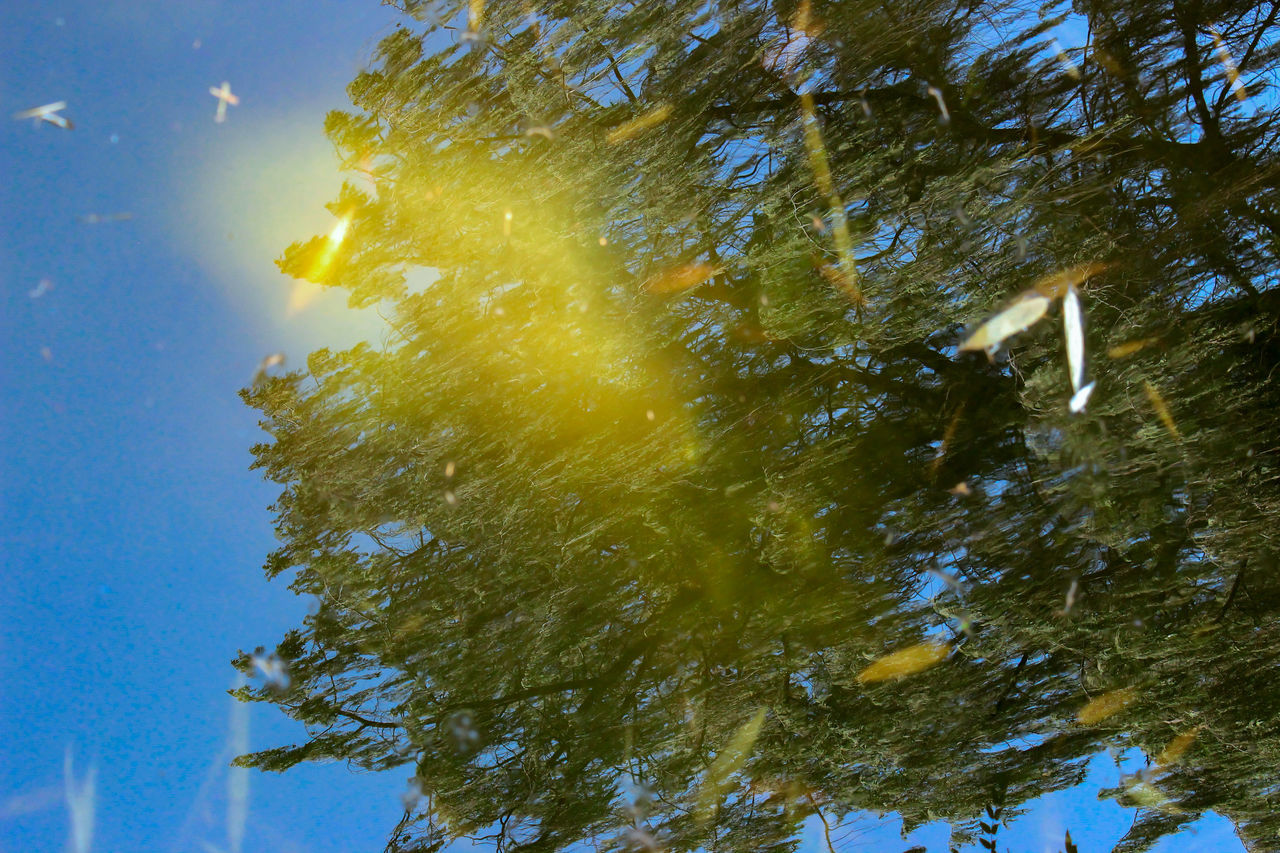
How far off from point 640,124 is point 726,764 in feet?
14.5

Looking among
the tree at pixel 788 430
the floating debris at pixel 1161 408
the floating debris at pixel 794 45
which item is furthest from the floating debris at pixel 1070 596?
the floating debris at pixel 794 45

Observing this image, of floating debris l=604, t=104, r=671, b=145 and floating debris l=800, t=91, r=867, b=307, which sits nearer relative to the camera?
floating debris l=800, t=91, r=867, b=307

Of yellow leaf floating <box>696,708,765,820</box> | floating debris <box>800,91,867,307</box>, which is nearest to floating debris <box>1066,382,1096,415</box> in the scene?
floating debris <box>800,91,867,307</box>

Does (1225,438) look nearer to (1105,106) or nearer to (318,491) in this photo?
(1105,106)

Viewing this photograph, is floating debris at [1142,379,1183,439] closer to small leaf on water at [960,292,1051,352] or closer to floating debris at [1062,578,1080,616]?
small leaf on water at [960,292,1051,352]

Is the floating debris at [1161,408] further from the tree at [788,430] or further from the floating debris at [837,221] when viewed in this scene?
the floating debris at [837,221]

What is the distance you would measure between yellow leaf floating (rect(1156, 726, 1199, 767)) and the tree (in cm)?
2

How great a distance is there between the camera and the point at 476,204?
4.57m

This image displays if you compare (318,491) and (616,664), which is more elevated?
(318,491)

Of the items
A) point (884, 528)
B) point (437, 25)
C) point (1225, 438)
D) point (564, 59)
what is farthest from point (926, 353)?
point (437, 25)

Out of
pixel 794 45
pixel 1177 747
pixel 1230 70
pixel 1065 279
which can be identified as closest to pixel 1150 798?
pixel 1177 747

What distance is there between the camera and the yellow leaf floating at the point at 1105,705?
4699 millimetres

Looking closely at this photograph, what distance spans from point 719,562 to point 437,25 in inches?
148

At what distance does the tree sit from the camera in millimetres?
3848
